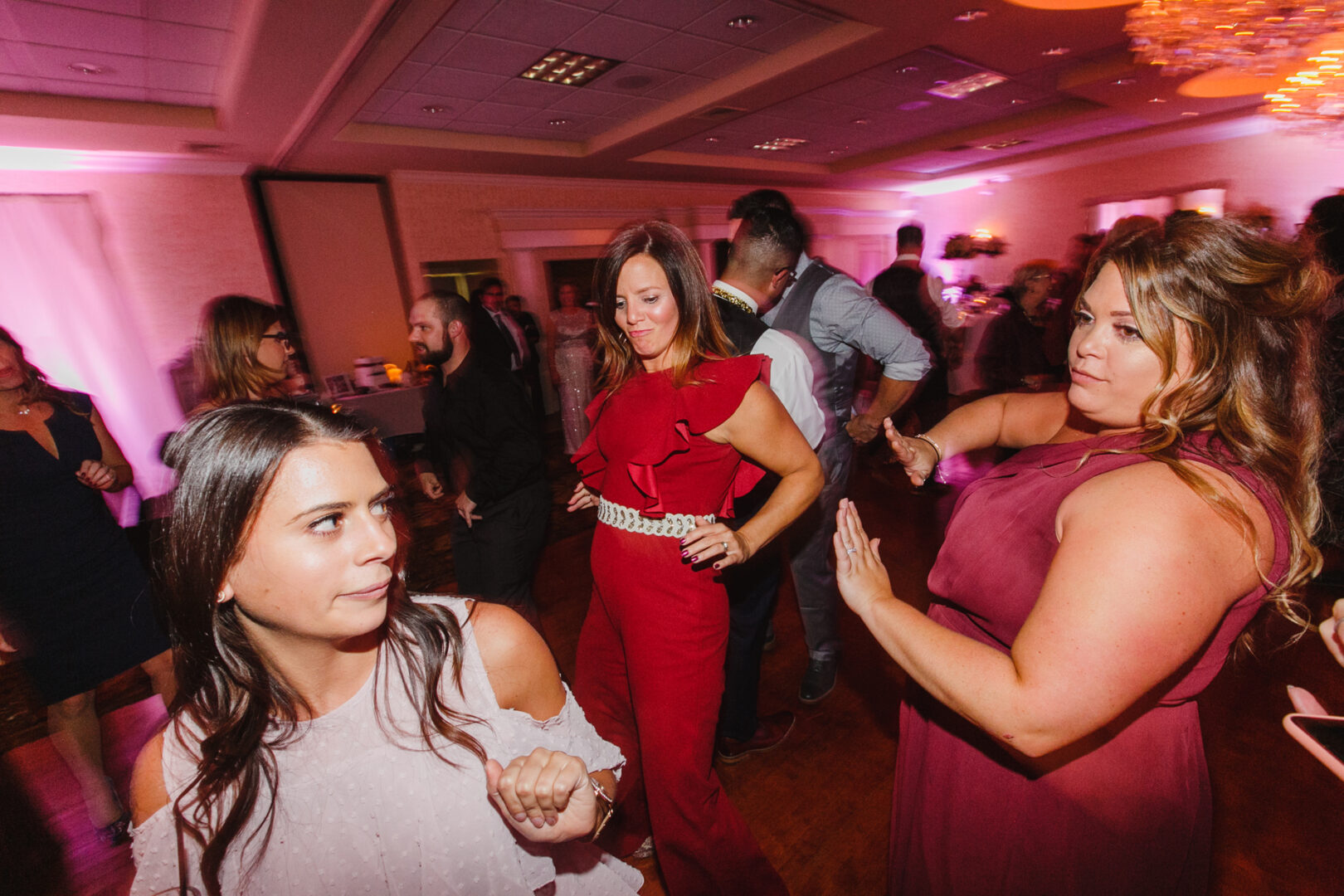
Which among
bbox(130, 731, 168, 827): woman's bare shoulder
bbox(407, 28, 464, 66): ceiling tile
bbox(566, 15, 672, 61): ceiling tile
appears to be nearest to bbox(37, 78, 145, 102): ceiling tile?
bbox(407, 28, 464, 66): ceiling tile

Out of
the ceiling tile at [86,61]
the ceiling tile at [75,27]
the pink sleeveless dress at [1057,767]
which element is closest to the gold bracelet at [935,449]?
the pink sleeveless dress at [1057,767]

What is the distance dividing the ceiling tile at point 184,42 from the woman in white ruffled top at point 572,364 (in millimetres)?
3526

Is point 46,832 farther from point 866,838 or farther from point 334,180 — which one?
point 334,180

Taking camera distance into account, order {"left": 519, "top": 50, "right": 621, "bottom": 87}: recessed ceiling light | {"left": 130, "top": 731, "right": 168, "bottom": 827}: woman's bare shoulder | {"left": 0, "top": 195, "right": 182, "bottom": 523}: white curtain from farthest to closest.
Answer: {"left": 0, "top": 195, "right": 182, "bottom": 523}: white curtain
{"left": 519, "top": 50, "right": 621, "bottom": 87}: recessed ceiling light
{"left": 130, "top": 731, "right": 168, "bottom": 827}: woman's bare shoulder

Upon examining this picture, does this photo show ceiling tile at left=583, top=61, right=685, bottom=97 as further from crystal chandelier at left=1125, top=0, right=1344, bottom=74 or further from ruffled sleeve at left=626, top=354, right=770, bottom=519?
ruffled sleeve at left=626, top=354, right=770, bottom=519

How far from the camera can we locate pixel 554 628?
3389 millimetres

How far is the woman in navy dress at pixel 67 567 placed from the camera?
2.03 metres

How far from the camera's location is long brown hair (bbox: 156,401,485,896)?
0.91 meters

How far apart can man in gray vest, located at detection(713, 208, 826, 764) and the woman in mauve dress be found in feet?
3.26

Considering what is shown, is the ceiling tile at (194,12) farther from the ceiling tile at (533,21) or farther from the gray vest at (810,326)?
the gray vest at (810,326)

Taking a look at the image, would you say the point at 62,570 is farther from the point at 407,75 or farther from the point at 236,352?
the point at 407,75

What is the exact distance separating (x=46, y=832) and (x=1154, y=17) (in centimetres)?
619

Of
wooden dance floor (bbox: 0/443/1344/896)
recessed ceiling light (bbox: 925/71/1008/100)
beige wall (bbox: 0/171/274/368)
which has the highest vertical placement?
recessed ceiling light (bbox: 925/71/1008/100)

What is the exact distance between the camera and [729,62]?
5.08 meters
